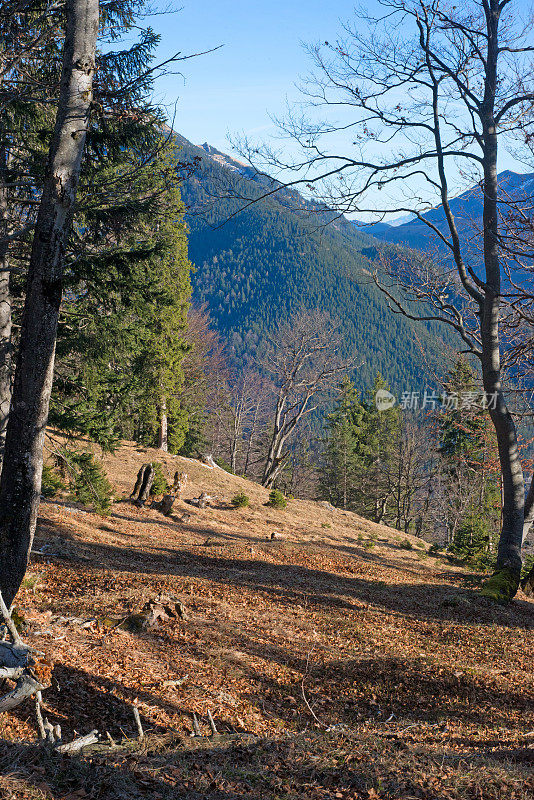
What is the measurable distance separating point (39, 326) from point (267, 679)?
468 cm

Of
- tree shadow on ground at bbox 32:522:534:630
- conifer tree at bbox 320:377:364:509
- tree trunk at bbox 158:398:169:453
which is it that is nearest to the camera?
tree shadow on ground at bbox 32:522:534:630

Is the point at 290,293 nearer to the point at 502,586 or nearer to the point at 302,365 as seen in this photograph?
the point at 302,365

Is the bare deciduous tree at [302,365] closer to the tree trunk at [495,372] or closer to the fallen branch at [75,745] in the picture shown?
the tree trunk at [495,372]

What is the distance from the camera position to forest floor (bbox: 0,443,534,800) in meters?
3.35

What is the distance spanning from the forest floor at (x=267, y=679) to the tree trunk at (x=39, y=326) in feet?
3.99

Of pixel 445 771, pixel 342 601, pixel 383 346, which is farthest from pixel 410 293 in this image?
pixel 383 346

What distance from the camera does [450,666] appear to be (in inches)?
266

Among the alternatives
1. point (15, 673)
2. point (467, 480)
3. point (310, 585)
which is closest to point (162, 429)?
point (310, 585)

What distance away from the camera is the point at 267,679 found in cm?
588

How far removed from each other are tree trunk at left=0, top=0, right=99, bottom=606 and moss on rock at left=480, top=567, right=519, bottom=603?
877cm

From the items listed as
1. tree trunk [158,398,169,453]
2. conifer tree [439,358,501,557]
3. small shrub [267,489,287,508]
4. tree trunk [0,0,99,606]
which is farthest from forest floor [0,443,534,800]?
tree trunk [158,398,169,453]

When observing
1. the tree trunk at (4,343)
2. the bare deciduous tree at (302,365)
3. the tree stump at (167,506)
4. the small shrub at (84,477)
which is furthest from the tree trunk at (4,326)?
the bare deciduous tree at (302,365)

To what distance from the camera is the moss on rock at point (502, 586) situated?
1007cm

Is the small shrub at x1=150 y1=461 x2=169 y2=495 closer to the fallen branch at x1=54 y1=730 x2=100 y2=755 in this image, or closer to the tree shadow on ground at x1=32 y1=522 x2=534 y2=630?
the tree shadow on ground at x1=32 y1=522 x2=534 y2=630
